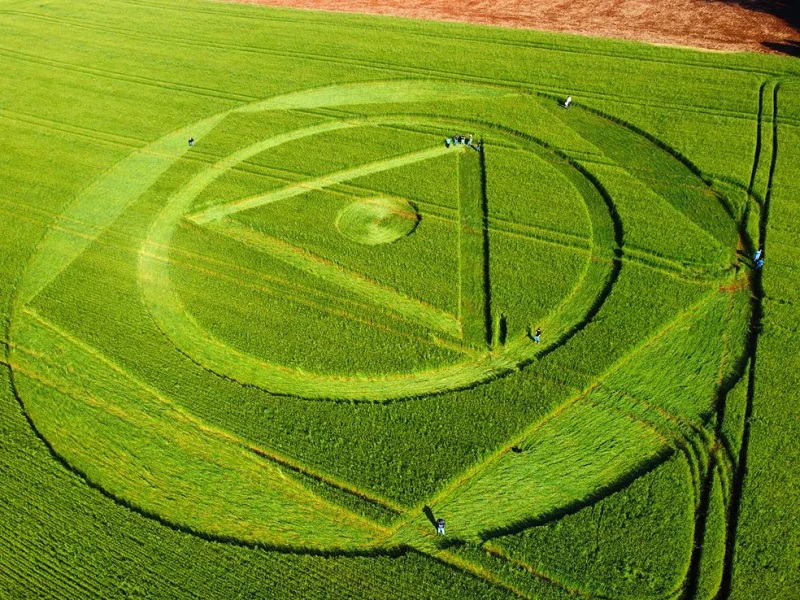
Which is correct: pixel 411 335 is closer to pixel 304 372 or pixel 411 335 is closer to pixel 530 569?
pixel 304 372

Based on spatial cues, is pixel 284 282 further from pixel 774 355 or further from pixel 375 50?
pixel 375 50

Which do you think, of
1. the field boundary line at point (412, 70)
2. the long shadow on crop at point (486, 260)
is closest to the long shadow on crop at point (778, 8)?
the field boundary line at point (412, 70)

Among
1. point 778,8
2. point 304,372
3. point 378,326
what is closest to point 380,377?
point 378,326

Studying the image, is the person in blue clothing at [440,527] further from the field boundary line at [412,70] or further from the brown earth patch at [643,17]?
the brown earth patch at [643,17]

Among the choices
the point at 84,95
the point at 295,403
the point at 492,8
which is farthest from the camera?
the point at 492,8

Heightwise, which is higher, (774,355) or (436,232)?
(436,232)

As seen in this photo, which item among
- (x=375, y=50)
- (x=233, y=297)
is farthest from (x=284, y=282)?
(x=375, y=50)
